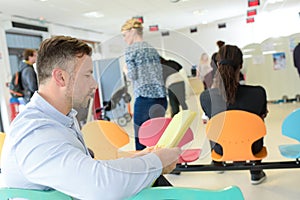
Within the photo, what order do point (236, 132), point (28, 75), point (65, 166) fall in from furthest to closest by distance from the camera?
point (28, 75)
point (236, 132)
point (65, 166)

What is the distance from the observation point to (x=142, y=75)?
172 cm

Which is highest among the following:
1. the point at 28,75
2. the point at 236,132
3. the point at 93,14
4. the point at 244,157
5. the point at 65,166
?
the point at 93,14

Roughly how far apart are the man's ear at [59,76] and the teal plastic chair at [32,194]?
306 mm

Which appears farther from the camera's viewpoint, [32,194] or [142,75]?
[142,75]

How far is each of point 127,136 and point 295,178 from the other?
152 cm

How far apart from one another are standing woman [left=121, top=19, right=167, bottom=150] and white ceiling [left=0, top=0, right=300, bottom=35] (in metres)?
3.46

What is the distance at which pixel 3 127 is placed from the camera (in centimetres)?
590

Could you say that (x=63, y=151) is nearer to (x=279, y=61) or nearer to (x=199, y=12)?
(x=279, y=61)

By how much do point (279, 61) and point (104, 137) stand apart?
617 cm

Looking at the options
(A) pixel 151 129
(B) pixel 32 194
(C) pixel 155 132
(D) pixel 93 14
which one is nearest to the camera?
(B) pixel 32 194

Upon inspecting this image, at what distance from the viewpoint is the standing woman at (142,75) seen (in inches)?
61.3

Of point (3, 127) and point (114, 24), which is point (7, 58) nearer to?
point (3, 127)

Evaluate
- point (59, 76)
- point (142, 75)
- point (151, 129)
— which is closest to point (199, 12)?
point (142, 75)

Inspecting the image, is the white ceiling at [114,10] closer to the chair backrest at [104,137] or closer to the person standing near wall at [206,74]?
the person standing near wall at [206,74]
